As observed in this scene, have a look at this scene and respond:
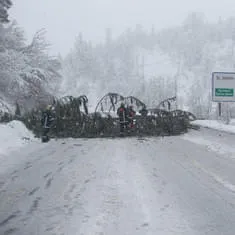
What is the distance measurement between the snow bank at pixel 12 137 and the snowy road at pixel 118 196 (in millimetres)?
2396

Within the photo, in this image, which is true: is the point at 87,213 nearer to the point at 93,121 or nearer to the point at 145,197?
the point at 145,197

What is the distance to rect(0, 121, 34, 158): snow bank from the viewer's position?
523 inches

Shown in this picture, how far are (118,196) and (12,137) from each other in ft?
33.2

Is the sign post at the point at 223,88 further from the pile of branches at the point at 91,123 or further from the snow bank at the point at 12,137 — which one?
the snow bank at the point at 12,137

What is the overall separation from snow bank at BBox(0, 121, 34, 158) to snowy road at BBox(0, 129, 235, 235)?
94.3 inches

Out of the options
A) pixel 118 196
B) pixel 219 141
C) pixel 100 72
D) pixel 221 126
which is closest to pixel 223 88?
pixel 221 126

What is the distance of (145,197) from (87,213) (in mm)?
1281

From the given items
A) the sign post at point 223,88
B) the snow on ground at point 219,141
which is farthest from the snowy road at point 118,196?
the sign post at point 223,88

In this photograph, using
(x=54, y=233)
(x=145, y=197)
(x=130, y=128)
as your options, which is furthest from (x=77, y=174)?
(x=130, y=128)

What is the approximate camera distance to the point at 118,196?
20.5 ft

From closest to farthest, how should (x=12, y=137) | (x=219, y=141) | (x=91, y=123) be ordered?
1. (x=12, y=137)
2. (x=219, y=141)
3. (x=91, y=123)

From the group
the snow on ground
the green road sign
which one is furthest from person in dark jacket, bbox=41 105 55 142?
the green road sign

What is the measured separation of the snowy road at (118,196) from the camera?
4785mm

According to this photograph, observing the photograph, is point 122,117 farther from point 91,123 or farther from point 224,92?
point 224,92
